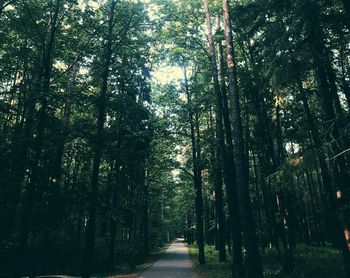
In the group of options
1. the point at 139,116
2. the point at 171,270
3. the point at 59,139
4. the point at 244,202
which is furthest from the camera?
the point at 171,270

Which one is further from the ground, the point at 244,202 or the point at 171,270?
the point at 244,202

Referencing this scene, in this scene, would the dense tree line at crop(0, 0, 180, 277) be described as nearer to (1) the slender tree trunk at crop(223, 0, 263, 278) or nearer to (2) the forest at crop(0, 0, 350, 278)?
(2) the forest at crop(0, 0, 350, 278)

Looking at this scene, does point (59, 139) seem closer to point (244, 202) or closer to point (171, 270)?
point (244, 202)

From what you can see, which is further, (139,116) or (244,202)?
(139,116)

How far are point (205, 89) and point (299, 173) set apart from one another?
16611mm

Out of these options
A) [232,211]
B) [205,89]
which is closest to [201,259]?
[232,211]

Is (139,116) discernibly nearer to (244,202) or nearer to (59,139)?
(59,139)

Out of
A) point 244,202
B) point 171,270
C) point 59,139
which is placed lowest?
point 171,270

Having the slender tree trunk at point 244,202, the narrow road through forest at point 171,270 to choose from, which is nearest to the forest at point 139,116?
the slender tree trunk at point 244,202

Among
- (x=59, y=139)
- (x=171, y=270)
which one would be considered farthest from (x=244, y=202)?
(x=171, y=270)

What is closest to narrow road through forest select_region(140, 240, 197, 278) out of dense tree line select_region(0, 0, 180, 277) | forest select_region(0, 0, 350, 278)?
forest select_region(0, 0, 350, 278)

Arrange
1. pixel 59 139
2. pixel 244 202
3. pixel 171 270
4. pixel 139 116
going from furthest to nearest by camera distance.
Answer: pixel 171 270 < pixel 139 116 < pixel 59 139 < pixel 244 202

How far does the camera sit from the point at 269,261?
64.8ft

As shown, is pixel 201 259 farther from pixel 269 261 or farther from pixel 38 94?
pixel 38 94
